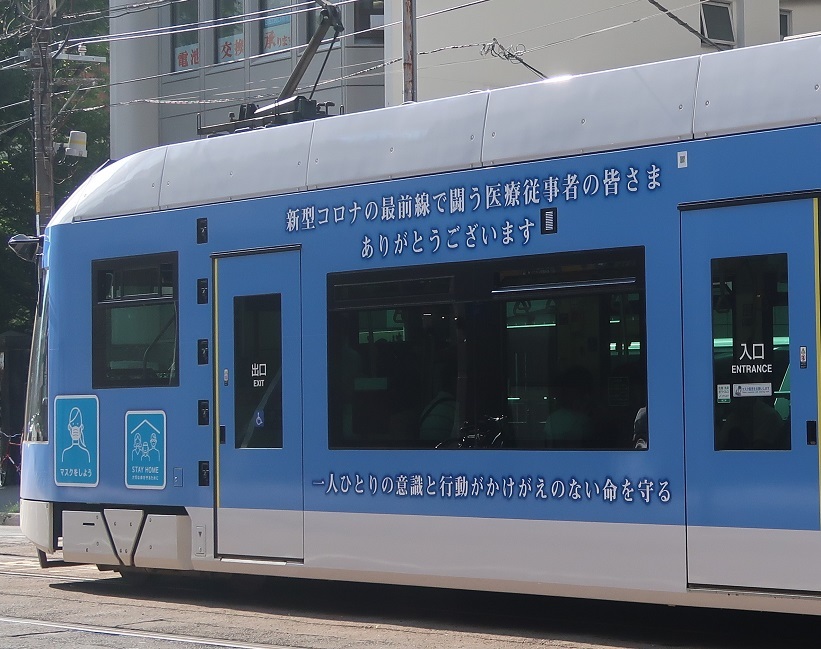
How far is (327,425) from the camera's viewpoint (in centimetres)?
915

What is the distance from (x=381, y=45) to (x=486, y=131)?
1890 centimetres

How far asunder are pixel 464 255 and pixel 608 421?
1.54 metres

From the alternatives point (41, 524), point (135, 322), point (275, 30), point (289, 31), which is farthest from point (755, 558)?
point (275, 30)

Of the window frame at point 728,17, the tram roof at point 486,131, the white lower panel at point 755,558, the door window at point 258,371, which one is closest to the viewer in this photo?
the white lower panel at point 755,558

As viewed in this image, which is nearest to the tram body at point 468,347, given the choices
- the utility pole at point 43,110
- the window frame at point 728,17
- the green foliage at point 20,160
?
the utility pole at point 43,110

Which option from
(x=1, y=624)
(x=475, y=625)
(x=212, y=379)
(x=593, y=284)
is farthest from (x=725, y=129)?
(x=1, y=624)

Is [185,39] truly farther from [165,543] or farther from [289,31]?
[165,543]

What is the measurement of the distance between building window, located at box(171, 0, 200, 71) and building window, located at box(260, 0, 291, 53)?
2.15 m

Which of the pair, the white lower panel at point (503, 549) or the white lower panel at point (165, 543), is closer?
the white lower panel at point (503, 549)

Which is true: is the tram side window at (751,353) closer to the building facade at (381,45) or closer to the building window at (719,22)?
the building facade at (381,45)

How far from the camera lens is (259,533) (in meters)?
9.46

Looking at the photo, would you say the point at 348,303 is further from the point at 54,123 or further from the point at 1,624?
the point at 54,123

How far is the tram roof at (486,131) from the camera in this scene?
24.5 feet

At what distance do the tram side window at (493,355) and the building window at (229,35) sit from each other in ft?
68.6
